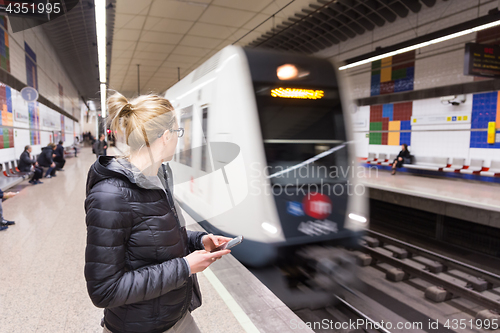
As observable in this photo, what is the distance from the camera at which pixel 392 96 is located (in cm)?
1148

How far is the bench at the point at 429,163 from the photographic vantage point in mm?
10170

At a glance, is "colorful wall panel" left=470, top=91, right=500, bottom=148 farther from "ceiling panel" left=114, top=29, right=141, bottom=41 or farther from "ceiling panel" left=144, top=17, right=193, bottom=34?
"ceiling panel" left=114, top=29, right=141, bottom=41

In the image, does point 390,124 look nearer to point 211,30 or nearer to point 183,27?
point 211,30

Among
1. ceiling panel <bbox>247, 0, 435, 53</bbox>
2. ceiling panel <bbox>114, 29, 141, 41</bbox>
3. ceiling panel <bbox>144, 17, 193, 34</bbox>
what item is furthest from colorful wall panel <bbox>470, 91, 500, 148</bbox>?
ceiling panel <bbox>114, 29, 141, 41</bbox>

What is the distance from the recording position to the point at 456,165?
9836 mm

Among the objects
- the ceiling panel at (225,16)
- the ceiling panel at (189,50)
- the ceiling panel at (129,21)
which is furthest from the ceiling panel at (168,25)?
the ceiling panel at (189,50)

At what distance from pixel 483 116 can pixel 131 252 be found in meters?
10.6

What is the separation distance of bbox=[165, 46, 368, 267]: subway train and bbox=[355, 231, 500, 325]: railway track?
5.27 feet

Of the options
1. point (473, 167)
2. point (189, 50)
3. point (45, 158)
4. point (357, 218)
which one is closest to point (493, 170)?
point (473, 167)

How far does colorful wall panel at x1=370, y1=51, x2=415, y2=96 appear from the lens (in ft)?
35.4

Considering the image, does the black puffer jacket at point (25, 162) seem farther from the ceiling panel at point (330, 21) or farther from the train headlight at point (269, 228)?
the ceiling panel at point (330, 21)

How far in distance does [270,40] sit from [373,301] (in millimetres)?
10155

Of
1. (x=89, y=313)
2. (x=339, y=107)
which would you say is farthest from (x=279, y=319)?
(x=339, y=107)

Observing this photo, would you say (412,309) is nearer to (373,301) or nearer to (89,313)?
(373,301)
